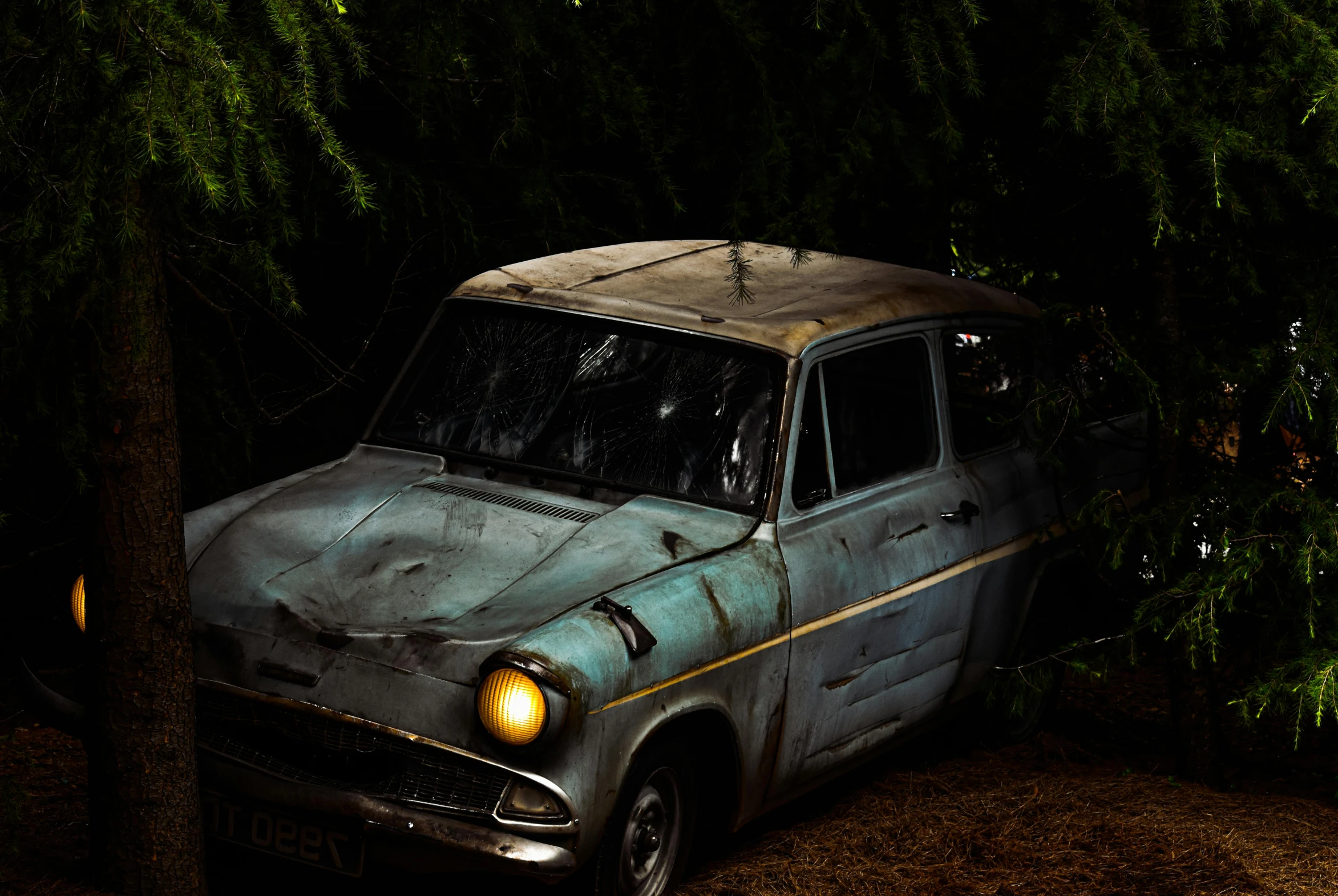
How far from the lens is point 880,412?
5402 mm

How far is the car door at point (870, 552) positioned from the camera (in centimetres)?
484

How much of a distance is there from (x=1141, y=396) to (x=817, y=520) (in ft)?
5.02

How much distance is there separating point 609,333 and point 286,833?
207cm

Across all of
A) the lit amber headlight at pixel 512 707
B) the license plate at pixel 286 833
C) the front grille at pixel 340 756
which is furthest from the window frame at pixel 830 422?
the license plate at pixel 286 833

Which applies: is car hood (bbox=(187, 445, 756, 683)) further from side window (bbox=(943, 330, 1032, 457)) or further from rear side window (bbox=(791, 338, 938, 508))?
side window (bbox=(943, 330, 1032, 457))

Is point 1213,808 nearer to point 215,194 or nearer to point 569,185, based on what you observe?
point 215,194

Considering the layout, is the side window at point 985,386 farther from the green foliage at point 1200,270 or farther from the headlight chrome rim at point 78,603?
the headlight chrome rim at point 78,603

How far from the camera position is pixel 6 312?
3.44 m

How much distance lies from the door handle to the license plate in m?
2.57

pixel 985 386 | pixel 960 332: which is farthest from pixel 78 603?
pixel 985 386

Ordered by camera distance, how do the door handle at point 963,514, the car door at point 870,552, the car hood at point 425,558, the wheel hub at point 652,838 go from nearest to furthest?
1. the car hood at point 425,558
2. the wheel hub at point 652,838
3. the car door at point 870,552
4. the door handle at point 963,514

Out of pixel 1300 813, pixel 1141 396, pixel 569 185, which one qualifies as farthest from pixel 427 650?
pixel 569 185

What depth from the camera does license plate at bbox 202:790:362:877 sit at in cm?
394

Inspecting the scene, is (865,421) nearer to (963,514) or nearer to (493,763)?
(963,514)
